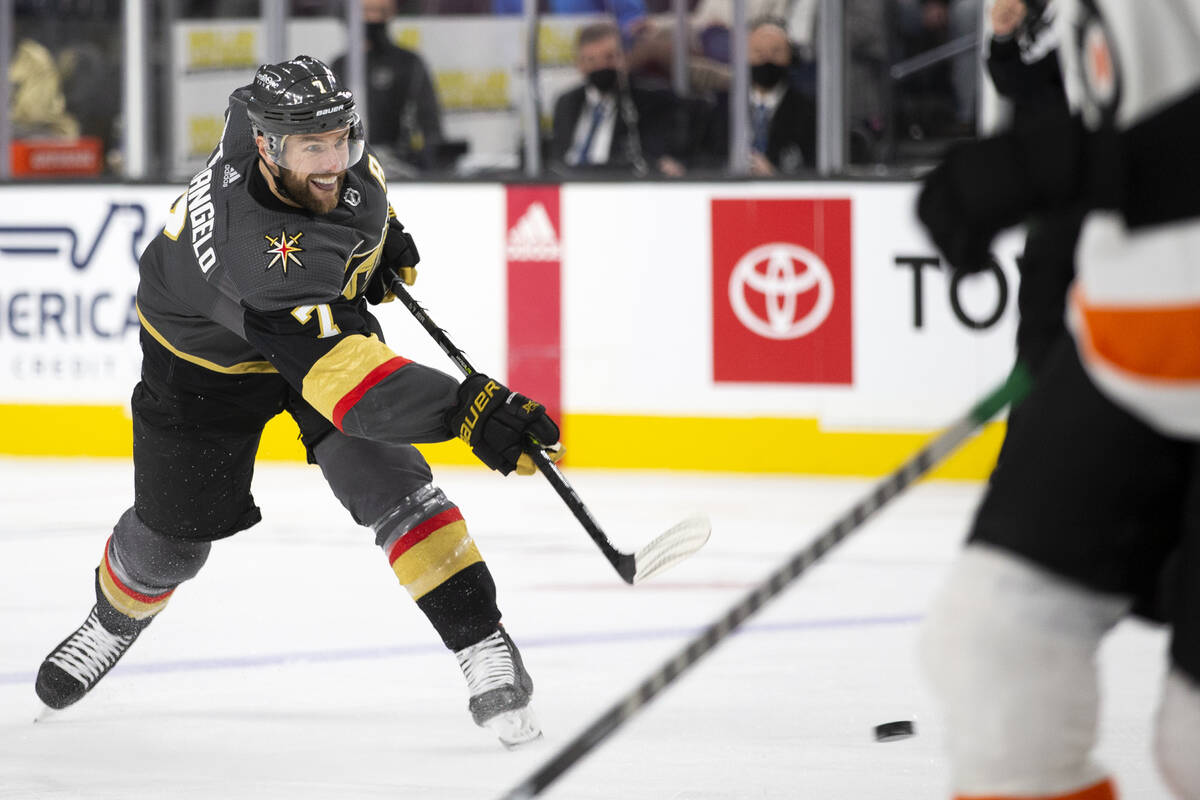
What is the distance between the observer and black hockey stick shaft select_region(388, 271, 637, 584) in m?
2.37

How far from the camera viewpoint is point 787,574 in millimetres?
1478

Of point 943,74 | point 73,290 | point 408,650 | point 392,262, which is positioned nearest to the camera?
point 392,262

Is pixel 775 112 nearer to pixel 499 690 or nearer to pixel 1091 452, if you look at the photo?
pixel 499 690

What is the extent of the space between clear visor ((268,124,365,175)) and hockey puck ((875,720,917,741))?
1.04 m

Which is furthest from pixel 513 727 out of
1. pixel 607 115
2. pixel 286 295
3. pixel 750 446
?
pixel 607 115

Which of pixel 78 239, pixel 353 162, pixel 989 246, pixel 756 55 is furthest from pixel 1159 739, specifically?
pixel 78 239

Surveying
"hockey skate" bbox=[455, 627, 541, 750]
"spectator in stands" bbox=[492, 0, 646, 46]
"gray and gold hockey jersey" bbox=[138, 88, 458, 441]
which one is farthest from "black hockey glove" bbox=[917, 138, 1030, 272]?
"spectator in stands" bbox=[492, 0, 646, 46]

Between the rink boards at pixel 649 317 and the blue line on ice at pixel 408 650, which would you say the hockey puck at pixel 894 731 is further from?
the rink boards at pixel 649 317

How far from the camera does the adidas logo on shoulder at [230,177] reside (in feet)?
8.24

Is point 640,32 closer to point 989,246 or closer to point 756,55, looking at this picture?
point 756,55

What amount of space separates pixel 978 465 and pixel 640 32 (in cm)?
162

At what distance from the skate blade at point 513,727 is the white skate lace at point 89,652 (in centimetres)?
63

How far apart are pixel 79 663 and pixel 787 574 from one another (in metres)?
1.61

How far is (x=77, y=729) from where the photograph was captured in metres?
2.73
